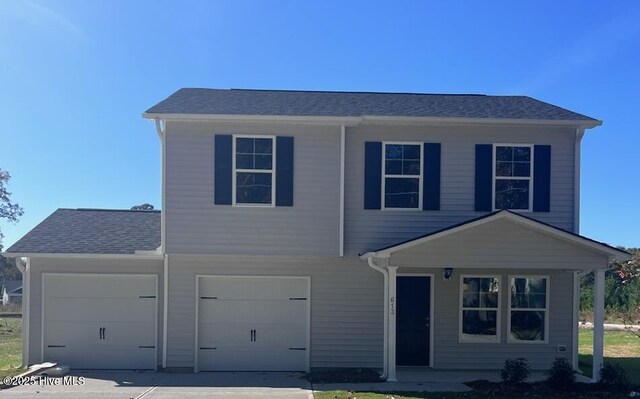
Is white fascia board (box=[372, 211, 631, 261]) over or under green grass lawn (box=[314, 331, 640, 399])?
over

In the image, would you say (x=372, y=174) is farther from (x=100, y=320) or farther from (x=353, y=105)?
(x=100, y=320)

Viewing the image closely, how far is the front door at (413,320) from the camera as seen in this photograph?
41.0 ft

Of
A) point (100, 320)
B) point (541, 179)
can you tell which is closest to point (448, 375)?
point (541, 179)

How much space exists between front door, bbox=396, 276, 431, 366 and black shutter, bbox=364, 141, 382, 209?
6.51 ft

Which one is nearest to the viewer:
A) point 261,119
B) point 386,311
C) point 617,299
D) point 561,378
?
point 561,378

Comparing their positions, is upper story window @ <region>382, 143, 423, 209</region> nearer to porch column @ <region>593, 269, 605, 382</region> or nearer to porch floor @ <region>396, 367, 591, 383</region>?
porch floor @ <region>396, 367, 591, 383</region>

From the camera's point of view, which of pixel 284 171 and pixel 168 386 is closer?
pixel 168 386

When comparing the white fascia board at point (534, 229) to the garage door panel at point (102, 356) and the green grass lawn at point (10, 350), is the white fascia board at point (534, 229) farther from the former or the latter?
the green grass lawn at point (10, 350)

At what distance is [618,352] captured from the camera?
51.8ft

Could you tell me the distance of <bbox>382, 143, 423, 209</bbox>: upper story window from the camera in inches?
481

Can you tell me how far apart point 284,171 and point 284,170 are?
0.07ft

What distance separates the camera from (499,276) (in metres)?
12.7

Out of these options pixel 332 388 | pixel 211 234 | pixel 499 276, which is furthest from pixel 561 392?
pixel 211 234

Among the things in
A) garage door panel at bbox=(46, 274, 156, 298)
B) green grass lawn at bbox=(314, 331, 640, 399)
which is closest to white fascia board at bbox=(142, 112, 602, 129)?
garage door panel at bbox=(46, 274, 156, 298)
